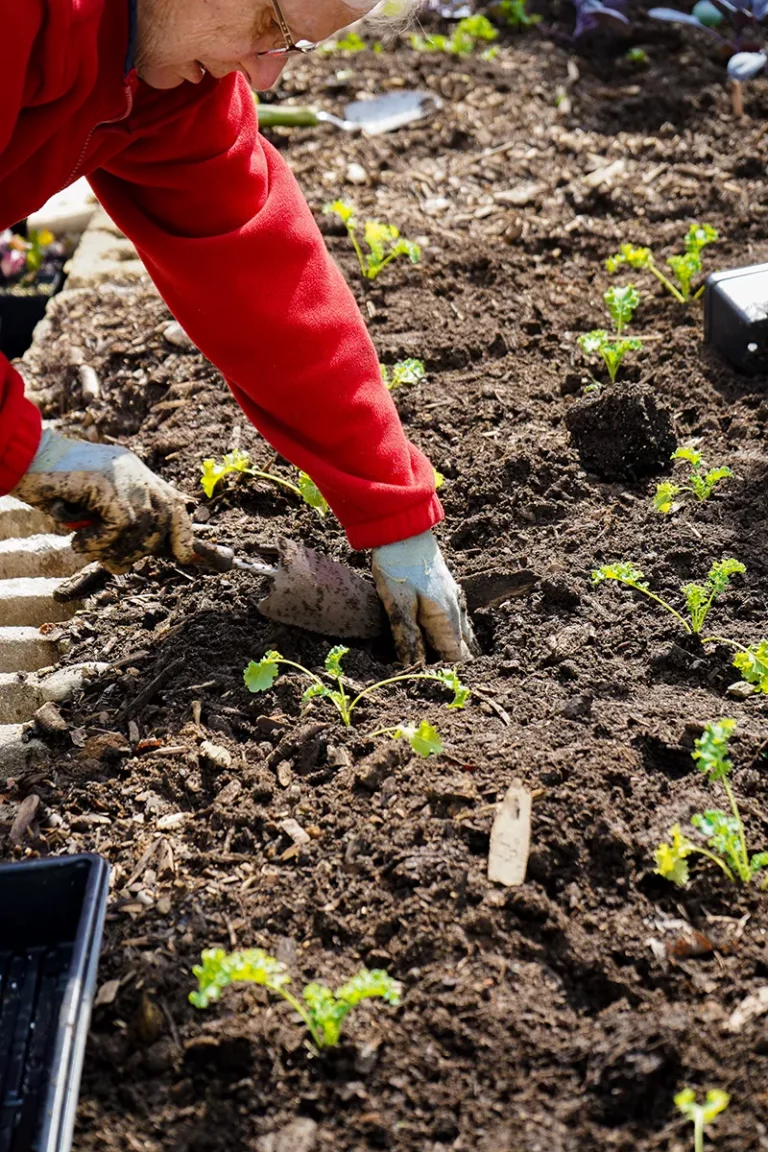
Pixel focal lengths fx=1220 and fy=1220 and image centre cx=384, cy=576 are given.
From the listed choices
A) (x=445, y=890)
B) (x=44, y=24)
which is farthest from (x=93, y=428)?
(x=445, y=890)

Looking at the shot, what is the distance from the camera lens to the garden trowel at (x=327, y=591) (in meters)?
2.73

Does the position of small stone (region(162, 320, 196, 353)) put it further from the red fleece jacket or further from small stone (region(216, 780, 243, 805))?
small stone (region(216, 780, 243, 805))

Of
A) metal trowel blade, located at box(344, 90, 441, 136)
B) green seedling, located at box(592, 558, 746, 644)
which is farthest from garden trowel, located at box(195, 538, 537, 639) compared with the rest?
metal trowel blade, located at box(344, 90, 441, 136)

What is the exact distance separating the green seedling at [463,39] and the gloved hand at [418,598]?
366 cm

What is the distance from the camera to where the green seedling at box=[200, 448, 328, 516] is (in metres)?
3.06

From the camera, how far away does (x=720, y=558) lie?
111 inches

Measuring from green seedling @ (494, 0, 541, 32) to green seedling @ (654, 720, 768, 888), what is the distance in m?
4.63

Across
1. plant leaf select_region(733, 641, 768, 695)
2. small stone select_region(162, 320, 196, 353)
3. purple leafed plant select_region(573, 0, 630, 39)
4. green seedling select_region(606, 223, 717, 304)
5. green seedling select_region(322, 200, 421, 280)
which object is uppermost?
purple leafed plant select_region(573, 0, 630, 39)

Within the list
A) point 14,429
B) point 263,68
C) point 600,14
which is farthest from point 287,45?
point 600,14

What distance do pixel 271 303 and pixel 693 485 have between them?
1.15 metres

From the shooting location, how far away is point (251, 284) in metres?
2.55

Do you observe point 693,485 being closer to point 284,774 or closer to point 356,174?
point 284,774

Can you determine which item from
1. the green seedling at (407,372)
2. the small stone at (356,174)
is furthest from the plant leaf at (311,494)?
the small stone at (356,174)

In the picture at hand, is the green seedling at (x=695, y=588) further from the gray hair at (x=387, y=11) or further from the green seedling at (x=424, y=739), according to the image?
the gray hair at (x=387, y=11)
